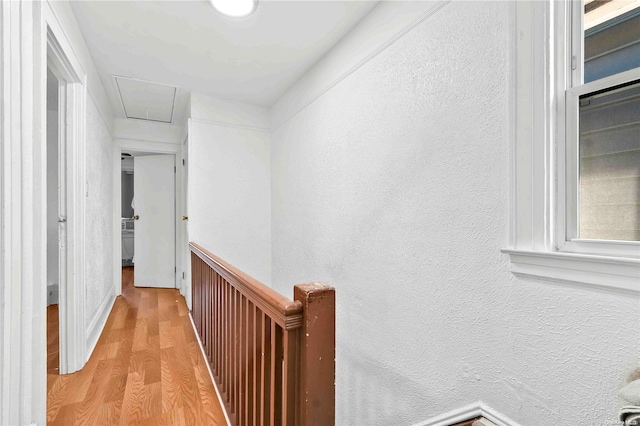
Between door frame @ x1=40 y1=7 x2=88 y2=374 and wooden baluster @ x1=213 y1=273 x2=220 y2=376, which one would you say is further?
door frame @ x1=40 y1=7 x2=88 y2=374

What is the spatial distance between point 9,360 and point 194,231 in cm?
233

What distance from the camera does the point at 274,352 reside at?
992 mm

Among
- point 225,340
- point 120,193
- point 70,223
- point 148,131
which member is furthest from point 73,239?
point 148,131

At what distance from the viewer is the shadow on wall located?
5.51ft

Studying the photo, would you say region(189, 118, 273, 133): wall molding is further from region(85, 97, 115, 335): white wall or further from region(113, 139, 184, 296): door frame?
region(113, 139, 184, 296): door frame

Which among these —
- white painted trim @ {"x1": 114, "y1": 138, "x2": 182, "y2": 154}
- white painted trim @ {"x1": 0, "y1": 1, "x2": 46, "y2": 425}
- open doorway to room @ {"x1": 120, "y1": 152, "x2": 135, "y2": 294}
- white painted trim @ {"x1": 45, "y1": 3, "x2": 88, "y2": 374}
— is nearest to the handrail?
white painted trim @ {"x1": 0, "y1": 1, "x2": 46, "y2": 425}

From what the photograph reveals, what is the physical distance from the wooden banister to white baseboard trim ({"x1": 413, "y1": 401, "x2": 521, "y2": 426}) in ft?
2.12

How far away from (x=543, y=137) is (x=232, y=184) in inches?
122

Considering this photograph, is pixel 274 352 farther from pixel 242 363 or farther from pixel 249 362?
pixel 242 363

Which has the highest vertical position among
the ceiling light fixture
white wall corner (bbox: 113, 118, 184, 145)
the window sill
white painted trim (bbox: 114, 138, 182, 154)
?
the ceiling light fixture

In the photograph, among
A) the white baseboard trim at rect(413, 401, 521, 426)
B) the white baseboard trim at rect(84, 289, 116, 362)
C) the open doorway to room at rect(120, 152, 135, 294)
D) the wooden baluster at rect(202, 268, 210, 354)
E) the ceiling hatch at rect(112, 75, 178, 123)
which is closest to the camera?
the white baseboard trim at rect(413, 401, 521, 426)

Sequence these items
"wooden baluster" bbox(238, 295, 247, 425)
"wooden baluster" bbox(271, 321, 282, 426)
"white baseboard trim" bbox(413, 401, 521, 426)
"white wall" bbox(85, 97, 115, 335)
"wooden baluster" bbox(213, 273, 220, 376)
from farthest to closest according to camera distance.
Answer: "white wall" bbox(85, 97, 115, 335), "wooden baluster" bbox(213, 273, 220, 376), "wooden baluster" bbox(238, 295, 247, 425), "white baseboard trim" bbox(413, 401, 521, 426), "wooden baluster" bbox(271, 321, 282, 426)

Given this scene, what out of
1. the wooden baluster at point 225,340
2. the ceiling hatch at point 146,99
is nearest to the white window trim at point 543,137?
the wooden baluster at point 225,340

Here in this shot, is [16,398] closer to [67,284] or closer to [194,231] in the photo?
[67,284]
